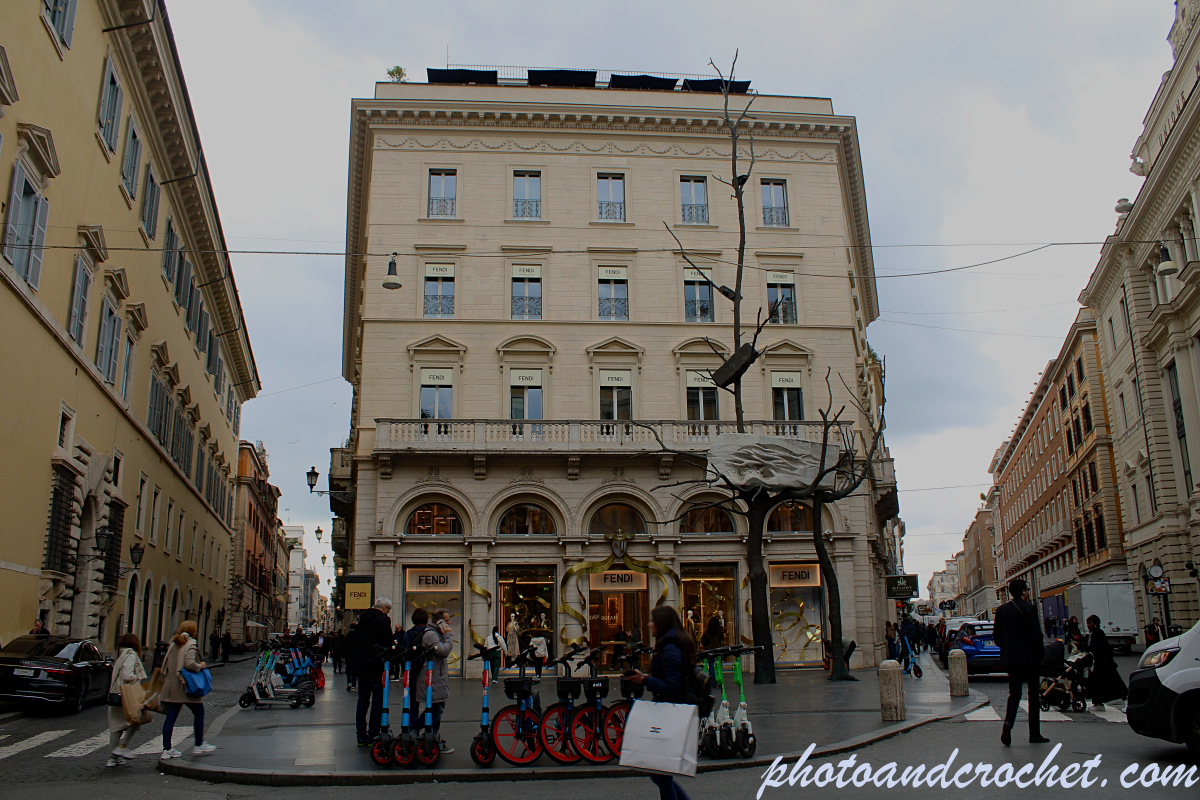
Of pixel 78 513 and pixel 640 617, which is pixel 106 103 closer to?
pixel 78 513

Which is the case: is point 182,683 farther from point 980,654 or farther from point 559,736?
point 980,654

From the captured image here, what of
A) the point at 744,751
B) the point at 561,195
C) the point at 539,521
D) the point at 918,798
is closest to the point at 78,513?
the point at 539,521

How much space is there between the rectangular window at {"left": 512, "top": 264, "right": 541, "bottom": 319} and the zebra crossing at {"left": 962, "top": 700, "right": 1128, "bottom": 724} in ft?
65.6

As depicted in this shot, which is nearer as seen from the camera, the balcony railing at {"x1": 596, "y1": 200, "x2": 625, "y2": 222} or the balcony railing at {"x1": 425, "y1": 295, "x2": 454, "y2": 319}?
the balcony railing at {"x1": 425, "y1": 295, "x2": 454, "y2": 319}

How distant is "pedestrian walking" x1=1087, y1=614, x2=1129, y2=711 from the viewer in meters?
14.4

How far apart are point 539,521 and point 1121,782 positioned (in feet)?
72.2

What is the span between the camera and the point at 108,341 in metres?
27.2

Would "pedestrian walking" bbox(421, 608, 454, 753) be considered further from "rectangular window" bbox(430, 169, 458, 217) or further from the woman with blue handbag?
"rectangular window" bbox(430, 169, 458, 217)

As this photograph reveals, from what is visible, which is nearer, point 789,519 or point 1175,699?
point 1175,699

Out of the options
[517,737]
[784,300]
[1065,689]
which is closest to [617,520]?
[784,300]

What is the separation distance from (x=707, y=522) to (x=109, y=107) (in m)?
21.1

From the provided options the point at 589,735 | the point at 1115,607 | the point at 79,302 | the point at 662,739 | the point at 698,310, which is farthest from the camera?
the point at 1115,607

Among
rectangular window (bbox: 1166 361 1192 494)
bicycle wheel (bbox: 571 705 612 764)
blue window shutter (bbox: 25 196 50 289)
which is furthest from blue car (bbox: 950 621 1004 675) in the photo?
blue window shutter (bbox: 25 196 50 289)

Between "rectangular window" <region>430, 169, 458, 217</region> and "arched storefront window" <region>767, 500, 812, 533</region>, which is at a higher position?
"rectangular window" <region>430, 169, 458, 217</region>
